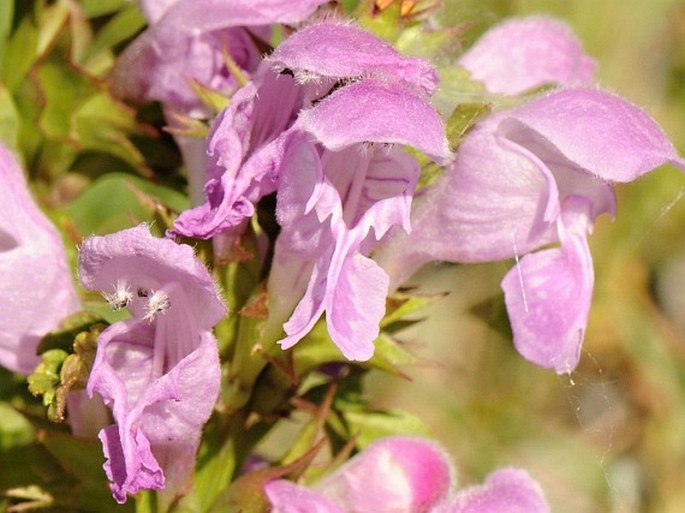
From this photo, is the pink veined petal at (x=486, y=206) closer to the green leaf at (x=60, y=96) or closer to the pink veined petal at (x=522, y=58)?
the pink veined petal at (x=522, y=58)

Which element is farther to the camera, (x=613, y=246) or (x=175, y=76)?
(x=613, y=246)

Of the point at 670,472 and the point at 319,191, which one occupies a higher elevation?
the point at 319,191

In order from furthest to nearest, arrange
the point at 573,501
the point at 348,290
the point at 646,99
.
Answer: the point at 646,99, the point at 573,501, the point at 348,290

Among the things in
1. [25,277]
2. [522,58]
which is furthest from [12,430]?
[522,58]

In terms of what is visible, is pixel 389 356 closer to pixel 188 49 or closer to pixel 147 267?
pixel 147 267

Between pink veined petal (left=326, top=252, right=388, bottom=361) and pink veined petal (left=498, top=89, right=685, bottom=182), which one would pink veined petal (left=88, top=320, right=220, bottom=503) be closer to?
pink veined petal (left=326, top=252, right=388, bottom=361)

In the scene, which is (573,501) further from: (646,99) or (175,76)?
(175,76)

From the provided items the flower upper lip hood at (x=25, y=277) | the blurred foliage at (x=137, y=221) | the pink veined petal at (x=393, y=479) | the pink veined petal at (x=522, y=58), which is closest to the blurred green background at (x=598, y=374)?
the blurred foliage at (x=137, y=221)

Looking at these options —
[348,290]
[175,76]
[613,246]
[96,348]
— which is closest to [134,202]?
[175,76]
